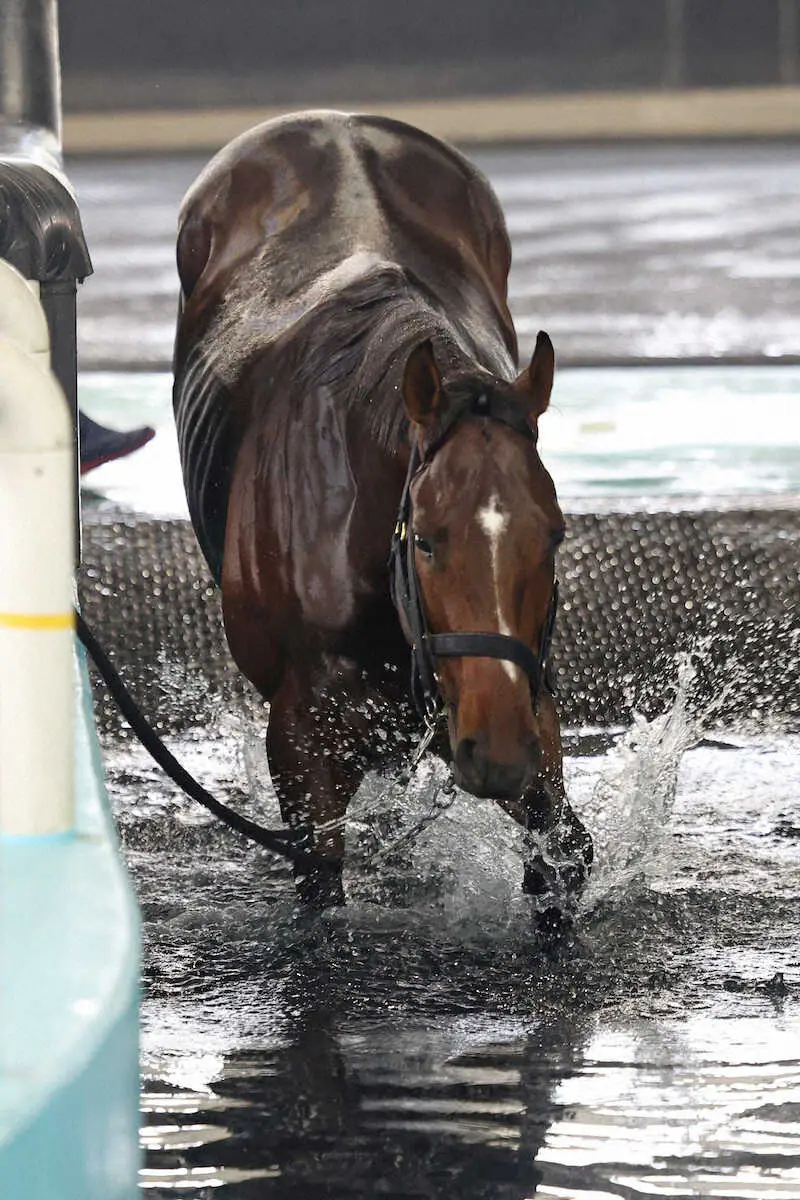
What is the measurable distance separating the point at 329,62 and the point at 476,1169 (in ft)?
61.9

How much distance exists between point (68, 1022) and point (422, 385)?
4.41ft

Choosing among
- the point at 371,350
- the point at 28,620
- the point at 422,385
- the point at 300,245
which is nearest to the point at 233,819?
the point at 371,350

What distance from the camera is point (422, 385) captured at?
2.55 metres

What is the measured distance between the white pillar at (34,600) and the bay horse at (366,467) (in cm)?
90

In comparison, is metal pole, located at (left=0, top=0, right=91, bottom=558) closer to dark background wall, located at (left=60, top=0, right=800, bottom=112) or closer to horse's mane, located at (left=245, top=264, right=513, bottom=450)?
horse's mane, located at (left=245, top=264, right=513, bottom=450)

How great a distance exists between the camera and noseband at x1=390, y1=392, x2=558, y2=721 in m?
2.40

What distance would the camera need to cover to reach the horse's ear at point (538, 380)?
258cm

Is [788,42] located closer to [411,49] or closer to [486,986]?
[411,49]

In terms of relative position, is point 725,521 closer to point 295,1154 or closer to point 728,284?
point 295,1154

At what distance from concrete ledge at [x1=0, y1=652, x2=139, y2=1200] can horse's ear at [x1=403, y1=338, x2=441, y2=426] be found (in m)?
1.05

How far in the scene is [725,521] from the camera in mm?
4812

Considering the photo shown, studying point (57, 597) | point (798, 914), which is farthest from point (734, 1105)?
point (57, 597)

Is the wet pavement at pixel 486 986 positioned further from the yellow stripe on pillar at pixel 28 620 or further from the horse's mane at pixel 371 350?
the yellow stripe on pillar at pixel 28 620

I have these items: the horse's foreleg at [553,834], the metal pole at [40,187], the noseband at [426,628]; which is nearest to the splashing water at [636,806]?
the horse's foreleg at [553,834]
